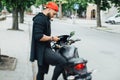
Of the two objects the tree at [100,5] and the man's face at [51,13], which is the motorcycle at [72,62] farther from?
the tree at [100,5]

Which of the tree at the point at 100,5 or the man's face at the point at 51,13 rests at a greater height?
the man's face at the point at 51,13

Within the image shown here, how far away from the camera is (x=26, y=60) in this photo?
14.8m

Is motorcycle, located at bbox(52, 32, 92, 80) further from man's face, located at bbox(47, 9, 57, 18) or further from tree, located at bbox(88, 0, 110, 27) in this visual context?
tree, located at bbox(88, 0, 110, 27)

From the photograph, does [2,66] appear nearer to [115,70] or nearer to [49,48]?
[115,70]

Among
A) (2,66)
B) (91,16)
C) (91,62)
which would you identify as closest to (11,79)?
(2,66)

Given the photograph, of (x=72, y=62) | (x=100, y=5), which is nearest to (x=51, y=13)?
(x=72, y=62)

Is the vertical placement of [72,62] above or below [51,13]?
below

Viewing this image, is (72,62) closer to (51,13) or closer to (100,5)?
(51,13)

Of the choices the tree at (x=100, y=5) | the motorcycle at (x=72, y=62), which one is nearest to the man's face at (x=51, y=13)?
the motorcycle at (x=72, y=62)

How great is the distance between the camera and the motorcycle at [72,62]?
840cm

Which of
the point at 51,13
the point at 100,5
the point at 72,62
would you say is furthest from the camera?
the point at 100,5

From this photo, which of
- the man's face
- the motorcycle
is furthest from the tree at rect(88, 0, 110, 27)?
the man's face

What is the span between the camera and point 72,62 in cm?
845

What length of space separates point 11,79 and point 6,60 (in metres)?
2.89
